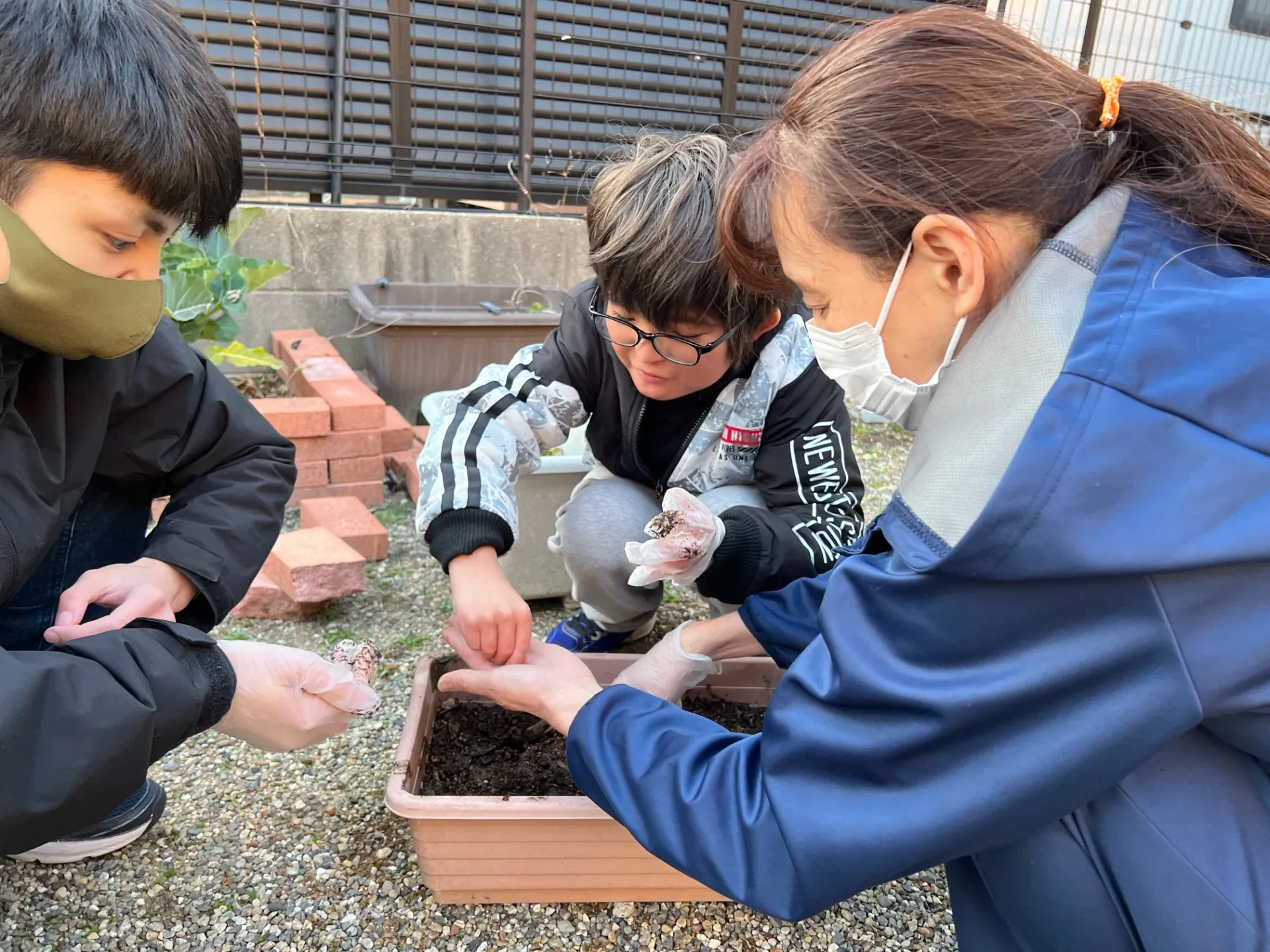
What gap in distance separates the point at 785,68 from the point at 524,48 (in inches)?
57.1

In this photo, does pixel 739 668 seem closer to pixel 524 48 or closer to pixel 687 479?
pixel 687 479

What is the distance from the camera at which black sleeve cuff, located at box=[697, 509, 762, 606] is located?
1638 mm

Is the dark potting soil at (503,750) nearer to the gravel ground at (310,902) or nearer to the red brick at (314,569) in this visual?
the gravel ground at (310,902)

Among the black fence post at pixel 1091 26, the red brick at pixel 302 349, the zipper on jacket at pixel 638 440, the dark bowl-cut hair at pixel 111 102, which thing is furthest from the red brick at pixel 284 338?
the black fence post at pixel 1091 26

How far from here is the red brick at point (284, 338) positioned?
343 centimetres

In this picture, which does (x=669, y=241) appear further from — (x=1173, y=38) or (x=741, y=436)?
(x=1173, y=38)

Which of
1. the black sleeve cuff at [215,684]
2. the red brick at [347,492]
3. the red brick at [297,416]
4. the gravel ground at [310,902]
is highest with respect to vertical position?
the black sleeve cuff at [215,684]

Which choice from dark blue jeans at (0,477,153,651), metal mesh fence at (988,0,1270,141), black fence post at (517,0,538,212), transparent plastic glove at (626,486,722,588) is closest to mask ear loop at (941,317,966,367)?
transparent plastic glove at (626,486,722,588)

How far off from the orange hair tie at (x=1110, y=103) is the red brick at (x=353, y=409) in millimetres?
2190

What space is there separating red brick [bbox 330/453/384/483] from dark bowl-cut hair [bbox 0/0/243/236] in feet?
5.24

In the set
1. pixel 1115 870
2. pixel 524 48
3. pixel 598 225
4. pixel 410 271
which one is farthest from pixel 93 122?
pixel 524 48

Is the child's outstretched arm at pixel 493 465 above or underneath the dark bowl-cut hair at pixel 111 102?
underneath

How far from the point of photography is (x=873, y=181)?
91 cm

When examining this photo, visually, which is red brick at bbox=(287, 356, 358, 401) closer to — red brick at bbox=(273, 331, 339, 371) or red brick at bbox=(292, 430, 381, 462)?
red brick at bbox=(273, 331, 339, 371)
